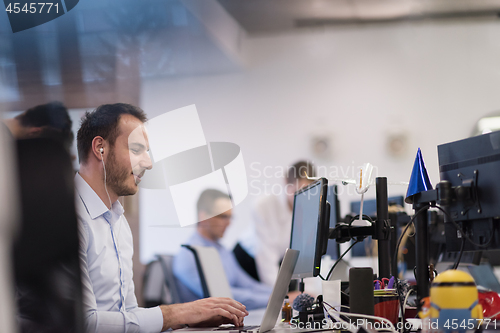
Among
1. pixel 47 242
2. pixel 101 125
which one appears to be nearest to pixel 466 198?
pixel 47 242

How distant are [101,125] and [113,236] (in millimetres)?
491

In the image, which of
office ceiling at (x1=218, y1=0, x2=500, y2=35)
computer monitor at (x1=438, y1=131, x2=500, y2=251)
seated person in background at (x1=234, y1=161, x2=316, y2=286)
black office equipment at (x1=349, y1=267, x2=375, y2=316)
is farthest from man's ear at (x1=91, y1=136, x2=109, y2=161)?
office ceiling at (x1=218, y1=0, x2=500, y2=35)

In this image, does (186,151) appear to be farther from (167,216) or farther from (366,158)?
(366,158)

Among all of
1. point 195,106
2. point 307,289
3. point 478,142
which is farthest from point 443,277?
point 195,106

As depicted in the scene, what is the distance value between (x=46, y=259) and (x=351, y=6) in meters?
3.63

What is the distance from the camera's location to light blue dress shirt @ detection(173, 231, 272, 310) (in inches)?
107

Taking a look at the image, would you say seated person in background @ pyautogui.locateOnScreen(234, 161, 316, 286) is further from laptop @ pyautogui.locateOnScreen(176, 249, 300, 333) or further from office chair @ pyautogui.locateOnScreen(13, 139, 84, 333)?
office chair @ pyautogui.locateOnScreen(13, 139, 84, 333)

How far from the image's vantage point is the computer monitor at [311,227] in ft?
3.82

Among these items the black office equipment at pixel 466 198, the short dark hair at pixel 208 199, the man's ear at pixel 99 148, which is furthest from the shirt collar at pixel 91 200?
the short dark hair at pixel 208 199

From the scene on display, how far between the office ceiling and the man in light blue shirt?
8.09 ft

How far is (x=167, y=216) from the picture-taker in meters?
3.96

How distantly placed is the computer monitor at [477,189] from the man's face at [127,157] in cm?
108

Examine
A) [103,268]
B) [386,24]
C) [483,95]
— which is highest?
[386,24]

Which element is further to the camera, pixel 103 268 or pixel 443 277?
pixel 103 268
